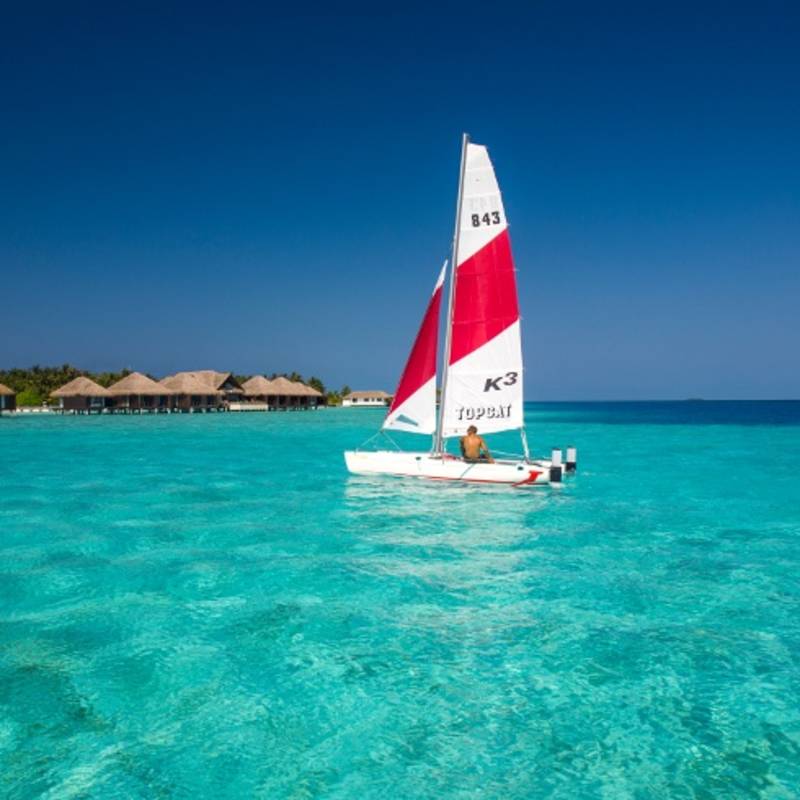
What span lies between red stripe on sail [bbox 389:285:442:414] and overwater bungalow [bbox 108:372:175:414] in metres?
73.1

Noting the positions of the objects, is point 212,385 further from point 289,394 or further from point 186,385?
point 289,394

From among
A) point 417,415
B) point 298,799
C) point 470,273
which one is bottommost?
point 298,799

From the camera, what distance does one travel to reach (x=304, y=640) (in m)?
8.16

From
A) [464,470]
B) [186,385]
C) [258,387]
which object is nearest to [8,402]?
[186,385]

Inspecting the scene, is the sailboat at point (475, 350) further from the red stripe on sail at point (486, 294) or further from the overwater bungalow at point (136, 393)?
the overwater bungalow at point (136, 393)

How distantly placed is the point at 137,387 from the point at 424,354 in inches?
2941

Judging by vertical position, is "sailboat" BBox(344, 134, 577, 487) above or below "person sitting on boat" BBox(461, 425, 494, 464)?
above

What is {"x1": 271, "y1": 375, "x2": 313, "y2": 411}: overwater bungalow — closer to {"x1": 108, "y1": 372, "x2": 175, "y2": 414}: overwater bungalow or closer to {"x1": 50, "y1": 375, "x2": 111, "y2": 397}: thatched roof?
{"x1": 108, "y1": 372, "x2": 175, "y2": 414}: overwater bungalow

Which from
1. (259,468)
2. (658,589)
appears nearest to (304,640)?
(658,589)

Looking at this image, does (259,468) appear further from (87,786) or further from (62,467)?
(87,786)

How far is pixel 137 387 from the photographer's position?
8688 cm

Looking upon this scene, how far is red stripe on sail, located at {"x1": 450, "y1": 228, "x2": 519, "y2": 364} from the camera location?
64.5 ft

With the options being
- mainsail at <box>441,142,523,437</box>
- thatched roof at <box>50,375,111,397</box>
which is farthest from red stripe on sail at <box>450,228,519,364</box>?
thatched roof at <box>50,375,111,397</box>

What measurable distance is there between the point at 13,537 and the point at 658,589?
12.8 meters
